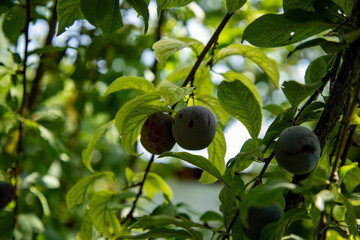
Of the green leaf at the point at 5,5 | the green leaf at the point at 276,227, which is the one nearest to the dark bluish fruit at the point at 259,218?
the green leaf at the point at 276,227

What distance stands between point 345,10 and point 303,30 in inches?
2.7

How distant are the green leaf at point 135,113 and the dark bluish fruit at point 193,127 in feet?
0.22

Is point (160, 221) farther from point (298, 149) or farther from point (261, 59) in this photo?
point (261, 59)

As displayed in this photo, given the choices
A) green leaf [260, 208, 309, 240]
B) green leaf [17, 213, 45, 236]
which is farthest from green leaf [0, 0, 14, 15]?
green leaf [260, 208, 309, 240]

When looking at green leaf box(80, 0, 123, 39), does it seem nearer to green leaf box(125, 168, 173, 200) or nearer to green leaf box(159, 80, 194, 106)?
green leaf box(159, 80, 194, 106)

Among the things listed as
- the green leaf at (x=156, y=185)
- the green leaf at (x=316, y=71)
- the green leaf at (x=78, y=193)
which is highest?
the green leaf at (x=316, y=71)

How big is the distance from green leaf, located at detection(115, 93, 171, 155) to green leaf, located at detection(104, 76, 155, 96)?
76mm

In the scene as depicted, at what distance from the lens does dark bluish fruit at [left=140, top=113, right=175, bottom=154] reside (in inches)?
29.0

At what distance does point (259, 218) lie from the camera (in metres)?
0.56

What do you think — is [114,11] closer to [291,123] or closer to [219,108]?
[219,108]

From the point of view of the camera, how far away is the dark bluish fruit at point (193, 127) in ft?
2.19

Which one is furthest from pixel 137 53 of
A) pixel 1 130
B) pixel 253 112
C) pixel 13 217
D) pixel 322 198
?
Answer: pixel 322 198

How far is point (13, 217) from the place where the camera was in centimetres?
121

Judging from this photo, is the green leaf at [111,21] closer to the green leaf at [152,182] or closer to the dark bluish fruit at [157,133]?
the dark bluish fruit at [157,133]
